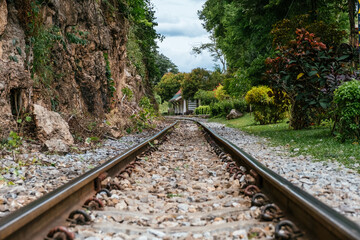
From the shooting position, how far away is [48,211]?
221cm

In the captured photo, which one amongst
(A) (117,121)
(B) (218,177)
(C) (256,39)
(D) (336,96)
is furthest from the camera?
(C) (256,39)

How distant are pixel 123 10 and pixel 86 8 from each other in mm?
4868

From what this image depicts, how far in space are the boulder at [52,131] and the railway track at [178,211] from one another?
7.19 feet

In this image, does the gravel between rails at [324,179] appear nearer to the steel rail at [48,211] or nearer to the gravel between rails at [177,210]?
the gravel between rails at [177,210]

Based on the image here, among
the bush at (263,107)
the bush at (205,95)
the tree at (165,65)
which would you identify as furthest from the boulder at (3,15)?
the tree at (165,65)

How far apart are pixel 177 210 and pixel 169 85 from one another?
59.9 meters

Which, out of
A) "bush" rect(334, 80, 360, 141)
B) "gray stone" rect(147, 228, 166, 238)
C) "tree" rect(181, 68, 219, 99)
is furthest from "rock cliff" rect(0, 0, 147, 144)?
"tree" rect(181, 68, 219, 99)

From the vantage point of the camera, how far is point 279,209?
2.49 metres

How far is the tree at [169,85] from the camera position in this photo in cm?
6132

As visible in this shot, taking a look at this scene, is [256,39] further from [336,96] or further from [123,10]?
[336,96]

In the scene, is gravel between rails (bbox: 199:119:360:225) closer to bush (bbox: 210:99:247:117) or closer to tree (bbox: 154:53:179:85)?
bush (bbox: 210:99:247:117)

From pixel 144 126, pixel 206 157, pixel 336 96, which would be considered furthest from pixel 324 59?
pixel 144 126

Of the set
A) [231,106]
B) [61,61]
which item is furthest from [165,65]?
[61,61]

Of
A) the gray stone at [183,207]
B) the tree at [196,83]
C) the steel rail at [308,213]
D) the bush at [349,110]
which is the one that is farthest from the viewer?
the tree at [196,83]
